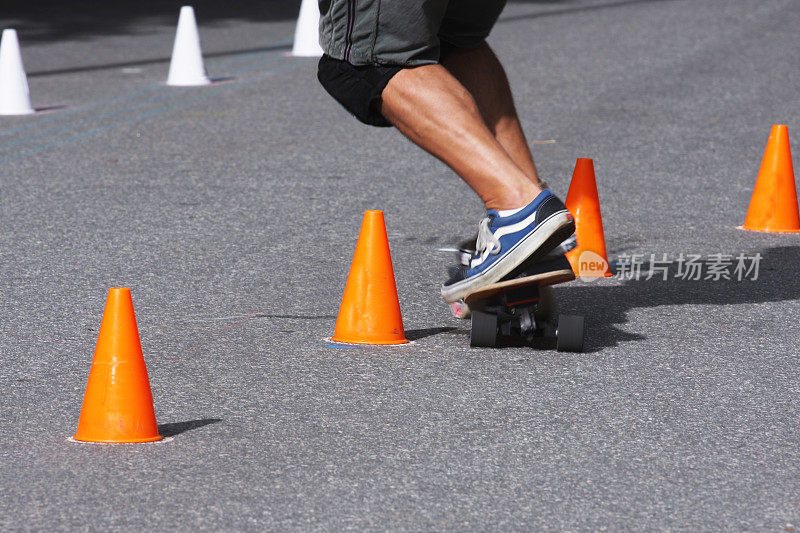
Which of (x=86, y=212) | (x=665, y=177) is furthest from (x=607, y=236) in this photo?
Result: (x=86, y=212)

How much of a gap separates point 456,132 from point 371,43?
0.38 metres

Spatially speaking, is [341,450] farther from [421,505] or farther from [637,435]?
[637,435]

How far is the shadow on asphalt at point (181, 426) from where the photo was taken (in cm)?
296

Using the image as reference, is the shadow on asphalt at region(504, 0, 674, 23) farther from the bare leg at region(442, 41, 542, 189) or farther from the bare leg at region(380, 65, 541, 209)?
the bare leg at region(380, 65, 541, 209)

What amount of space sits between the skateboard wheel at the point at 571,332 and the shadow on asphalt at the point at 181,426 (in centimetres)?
115

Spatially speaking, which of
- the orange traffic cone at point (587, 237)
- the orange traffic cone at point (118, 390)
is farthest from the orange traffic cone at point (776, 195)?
the orange traffic cone at point (118, 390)

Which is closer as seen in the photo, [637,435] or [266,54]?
[637,435]

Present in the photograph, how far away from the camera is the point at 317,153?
773 cm

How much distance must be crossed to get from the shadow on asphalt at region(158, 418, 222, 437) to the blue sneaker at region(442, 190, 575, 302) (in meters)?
0.98

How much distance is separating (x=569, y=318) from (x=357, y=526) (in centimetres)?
144

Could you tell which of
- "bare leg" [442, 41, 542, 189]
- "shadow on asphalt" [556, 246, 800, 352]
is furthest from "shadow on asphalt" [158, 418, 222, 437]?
"bare leg" [442, 41, 542, 189]

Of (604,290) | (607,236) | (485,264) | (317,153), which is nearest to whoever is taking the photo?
(485,264)

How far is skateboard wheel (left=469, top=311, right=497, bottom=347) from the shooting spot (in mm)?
3719

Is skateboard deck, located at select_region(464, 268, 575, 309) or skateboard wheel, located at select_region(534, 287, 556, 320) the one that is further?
skateboard wheel, located at select_region(534, 287, 556, 320)
